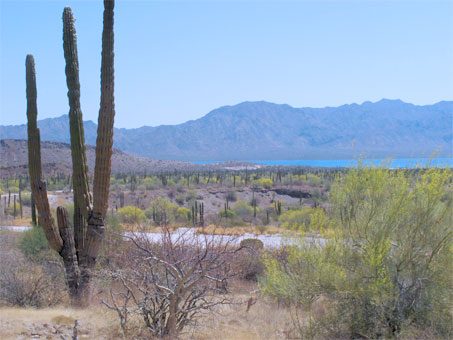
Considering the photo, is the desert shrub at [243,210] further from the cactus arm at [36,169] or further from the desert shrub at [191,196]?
the cactus arm at [36,169]

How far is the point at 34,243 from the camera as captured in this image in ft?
63.7

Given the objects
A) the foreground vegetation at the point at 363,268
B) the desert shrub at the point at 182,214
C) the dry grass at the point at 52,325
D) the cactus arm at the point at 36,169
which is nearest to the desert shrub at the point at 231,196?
the desert shrub at the point at 182,214

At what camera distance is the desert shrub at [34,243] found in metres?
19.2

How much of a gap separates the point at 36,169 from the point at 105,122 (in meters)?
2.49

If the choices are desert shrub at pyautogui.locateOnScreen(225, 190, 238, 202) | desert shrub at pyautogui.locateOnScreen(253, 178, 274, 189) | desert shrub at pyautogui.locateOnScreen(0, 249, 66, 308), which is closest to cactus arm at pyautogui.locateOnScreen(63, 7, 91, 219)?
desert shrub at pyautogui.locateOnScreen(0, 249, 66, 308)

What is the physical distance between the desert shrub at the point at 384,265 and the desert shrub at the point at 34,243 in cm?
1186

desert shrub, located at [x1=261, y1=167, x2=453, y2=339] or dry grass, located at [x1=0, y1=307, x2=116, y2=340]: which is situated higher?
desert shrub, located at [x1=261, y1=167, x2=453, y2=339]

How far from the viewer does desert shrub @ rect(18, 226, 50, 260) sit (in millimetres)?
19188

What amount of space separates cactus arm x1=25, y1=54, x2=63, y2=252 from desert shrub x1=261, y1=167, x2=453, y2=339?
6.03 metres

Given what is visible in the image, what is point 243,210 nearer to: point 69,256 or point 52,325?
point 69,256

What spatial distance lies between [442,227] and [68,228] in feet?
29.6

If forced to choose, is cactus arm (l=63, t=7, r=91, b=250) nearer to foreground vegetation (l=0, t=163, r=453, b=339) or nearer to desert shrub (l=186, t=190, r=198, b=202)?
foreground vegetation (l=0, t=163, r=453, b=339)

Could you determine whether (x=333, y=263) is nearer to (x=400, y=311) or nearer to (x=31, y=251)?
(x=400, y=311)

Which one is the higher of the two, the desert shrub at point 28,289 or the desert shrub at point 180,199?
the desert shrub at point 28,289
